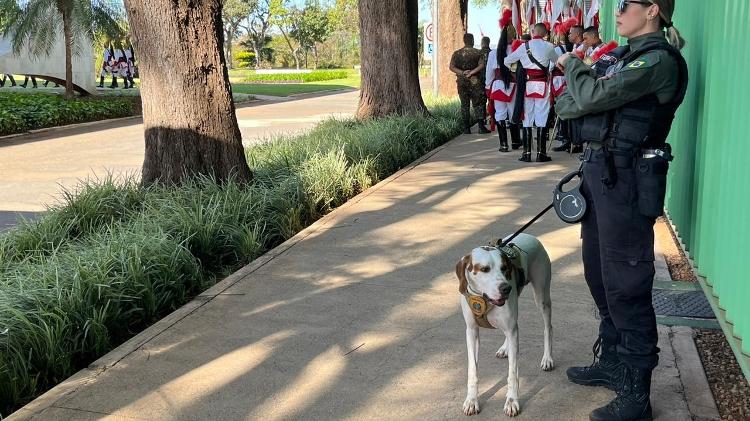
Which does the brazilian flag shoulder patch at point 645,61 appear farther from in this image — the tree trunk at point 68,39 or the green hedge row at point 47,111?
the tree trunk at point 68,39

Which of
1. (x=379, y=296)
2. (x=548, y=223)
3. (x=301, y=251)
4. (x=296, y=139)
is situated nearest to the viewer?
(x=379, y=296)

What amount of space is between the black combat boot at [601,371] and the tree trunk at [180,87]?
4888 millimetres

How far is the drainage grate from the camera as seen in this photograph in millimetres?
4891

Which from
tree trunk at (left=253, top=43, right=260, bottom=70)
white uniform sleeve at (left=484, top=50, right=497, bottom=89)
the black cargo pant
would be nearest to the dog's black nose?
the black cargo pant

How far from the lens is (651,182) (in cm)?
332

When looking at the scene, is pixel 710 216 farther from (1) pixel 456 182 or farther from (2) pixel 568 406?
(1) pixel 456 182

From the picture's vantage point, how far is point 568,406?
3.72m

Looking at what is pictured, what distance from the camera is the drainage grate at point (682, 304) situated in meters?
4.89

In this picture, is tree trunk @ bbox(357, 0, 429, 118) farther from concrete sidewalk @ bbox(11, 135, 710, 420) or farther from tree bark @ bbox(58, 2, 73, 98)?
tree bark @ bbox(58, 2, 73, 98)

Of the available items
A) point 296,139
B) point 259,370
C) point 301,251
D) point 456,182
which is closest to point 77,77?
point 296,139

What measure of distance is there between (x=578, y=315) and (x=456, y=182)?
4937mm

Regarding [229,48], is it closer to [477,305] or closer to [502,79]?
[502,79]

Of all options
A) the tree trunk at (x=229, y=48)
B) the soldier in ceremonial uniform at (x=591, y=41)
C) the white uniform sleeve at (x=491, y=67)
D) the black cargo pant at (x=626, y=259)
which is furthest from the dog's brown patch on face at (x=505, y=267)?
the tree trunk at (x=229, y=48)

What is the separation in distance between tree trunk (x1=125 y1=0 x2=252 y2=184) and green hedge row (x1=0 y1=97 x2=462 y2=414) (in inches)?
13.8
